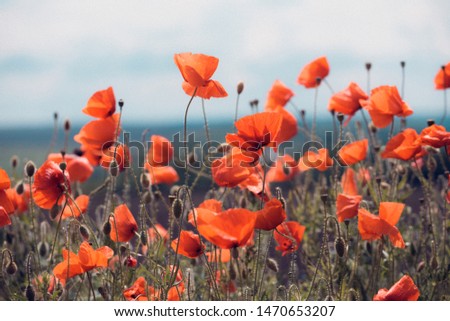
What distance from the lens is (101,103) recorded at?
255 cm

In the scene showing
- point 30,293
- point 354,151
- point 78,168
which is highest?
point 354,151

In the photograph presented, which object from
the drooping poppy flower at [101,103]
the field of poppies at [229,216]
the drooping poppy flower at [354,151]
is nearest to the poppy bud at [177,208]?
the field of poppies at [229,216]

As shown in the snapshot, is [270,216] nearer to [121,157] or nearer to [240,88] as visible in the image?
[121,157]

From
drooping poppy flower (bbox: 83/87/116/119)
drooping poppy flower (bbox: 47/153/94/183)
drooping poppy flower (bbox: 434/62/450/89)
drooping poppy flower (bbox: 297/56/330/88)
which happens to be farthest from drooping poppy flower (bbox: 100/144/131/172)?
drooping poppy flower (bbox: 434/62/450/89)

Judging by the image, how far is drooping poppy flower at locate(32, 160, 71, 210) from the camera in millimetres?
2227

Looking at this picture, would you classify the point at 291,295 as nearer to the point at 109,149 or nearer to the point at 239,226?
the point at 239,226

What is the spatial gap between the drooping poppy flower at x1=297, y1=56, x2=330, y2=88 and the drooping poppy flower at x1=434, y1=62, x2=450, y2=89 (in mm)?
548

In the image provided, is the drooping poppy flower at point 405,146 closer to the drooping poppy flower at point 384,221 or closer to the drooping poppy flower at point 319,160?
the drooping poppy flower at point 319,160

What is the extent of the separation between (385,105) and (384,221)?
748 millimetres

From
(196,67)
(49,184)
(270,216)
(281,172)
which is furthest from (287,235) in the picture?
(281,172)

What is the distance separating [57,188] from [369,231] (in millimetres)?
1026
